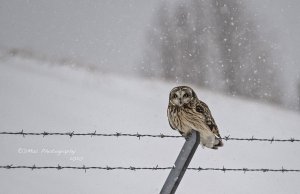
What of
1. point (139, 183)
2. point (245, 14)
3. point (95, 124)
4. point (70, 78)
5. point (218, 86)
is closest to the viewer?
point (139, 183)

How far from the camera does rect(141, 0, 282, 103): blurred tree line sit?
85.6ft

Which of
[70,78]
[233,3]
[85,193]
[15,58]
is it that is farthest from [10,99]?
[233,3]

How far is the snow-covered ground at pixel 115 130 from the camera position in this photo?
8547mm

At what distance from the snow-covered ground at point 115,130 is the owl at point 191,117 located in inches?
148

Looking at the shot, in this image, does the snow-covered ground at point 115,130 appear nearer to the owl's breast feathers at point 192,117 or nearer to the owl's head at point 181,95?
the owl's breast feathers at point 192,117

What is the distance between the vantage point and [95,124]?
1327 centimetres

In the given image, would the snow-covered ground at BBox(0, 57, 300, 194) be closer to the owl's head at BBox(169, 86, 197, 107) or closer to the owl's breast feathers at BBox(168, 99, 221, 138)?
the owl's breast feathers at BBox(168, 99, 221, 138)

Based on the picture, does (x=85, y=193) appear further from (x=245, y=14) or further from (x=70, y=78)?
(x=245, y=14)

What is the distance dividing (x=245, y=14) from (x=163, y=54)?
18.7 feet

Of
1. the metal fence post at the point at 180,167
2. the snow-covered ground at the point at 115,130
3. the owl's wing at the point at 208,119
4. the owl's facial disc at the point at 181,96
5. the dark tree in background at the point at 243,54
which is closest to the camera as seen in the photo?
the metal fence post at the point at 180,167

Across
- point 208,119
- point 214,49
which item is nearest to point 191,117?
point 208,119

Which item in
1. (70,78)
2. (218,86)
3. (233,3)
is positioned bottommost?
(218,86)

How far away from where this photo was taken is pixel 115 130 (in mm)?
12945


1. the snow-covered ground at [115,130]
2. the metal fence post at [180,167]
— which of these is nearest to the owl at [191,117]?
the metal fence post at [180,167]
